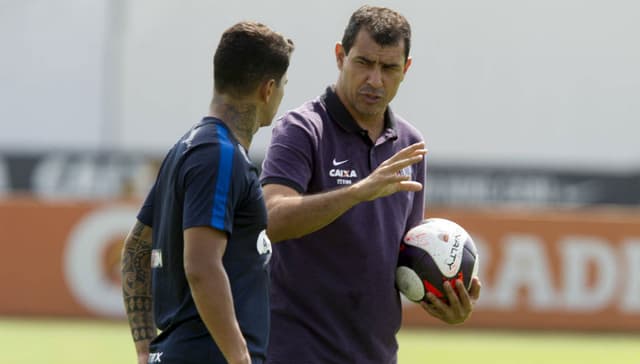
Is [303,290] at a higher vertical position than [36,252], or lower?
higher

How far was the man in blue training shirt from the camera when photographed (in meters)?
4.30

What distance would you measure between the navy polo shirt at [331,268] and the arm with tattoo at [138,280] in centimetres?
72

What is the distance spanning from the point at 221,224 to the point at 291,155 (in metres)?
1.07

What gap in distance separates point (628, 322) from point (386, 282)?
1179cm

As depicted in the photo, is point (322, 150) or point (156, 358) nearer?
point (156, 358)

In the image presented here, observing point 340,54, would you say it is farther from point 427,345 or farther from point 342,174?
point 427,345

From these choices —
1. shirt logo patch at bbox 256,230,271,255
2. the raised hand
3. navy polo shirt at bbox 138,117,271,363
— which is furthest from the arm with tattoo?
the raised hand

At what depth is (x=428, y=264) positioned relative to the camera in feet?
18.2

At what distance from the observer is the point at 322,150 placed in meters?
5.46

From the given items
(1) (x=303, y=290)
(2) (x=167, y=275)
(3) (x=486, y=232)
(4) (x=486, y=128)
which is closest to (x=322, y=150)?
(1) (x=303, y=290)

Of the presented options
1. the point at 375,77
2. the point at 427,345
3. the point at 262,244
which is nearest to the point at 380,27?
the point at 375,77

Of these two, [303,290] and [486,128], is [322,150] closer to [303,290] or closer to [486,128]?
[303,290]

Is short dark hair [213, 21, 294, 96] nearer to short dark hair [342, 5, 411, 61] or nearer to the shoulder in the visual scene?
the shoulder

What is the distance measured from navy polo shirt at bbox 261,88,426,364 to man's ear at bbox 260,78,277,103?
757 millimetres
